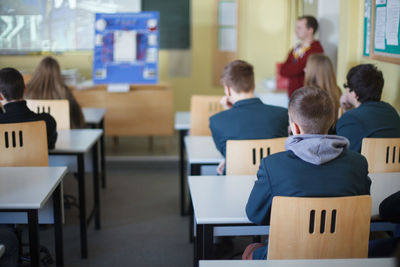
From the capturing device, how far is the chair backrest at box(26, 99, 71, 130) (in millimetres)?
3357

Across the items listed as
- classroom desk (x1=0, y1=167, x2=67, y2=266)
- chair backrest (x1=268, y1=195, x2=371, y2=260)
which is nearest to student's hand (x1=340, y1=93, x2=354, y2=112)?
chair backrest (x1=268, y1=195, x2=371, y2=260)

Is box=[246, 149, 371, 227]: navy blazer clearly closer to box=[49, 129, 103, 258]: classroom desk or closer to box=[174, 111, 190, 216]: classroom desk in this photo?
box=[49, 129, 103, 258]: classroom desk

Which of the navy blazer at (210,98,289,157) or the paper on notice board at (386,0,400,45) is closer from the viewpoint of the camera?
the navy blazer at (210,98,289,157)

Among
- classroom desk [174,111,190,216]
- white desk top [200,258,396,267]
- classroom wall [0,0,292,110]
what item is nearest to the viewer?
white desk top [200,258,396,267]

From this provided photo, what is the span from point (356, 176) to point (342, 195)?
92mm

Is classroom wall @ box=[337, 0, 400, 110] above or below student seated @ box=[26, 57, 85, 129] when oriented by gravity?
above

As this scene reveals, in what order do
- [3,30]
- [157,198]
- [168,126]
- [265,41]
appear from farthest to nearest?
[265,41]
[168,126]
[157,198]
[3,30]

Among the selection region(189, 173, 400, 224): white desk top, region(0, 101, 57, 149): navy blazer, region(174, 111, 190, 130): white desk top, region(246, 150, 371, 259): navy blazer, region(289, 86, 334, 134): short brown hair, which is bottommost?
region(189, 173, 400, 224): white desk top

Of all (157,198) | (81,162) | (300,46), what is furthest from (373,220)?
(300,46)

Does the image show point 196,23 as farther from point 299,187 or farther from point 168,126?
point 299,187

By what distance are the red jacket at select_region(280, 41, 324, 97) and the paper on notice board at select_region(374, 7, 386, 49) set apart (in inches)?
41.2

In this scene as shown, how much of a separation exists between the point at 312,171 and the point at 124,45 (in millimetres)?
3797

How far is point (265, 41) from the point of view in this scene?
242 inches

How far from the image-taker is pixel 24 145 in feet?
8.38
